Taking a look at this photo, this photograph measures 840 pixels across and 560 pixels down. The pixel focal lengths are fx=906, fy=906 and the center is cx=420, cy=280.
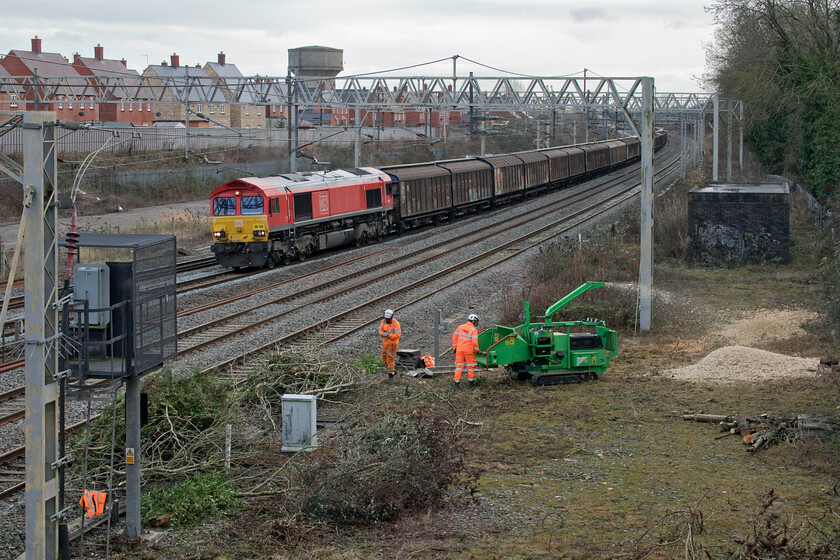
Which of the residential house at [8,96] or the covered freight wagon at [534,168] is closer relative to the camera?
the residential house at [8,96]

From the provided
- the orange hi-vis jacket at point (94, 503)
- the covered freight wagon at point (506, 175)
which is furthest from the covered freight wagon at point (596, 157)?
the orange hi-vis jacket at point (94, 503)

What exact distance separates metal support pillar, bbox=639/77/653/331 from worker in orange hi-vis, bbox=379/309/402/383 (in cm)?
620

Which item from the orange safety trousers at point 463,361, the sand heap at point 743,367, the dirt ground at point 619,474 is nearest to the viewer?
the dirt ground at point 619,474

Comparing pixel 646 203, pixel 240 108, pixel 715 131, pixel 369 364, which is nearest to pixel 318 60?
pixel 240 108

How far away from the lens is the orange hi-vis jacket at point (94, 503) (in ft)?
30.0

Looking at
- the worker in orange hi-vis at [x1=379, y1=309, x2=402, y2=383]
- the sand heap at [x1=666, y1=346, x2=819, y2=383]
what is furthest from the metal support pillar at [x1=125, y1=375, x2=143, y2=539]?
the sand heap at [x1=666, y1=346, x2=819, y2=383]

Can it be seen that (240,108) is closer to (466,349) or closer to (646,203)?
(646,203)

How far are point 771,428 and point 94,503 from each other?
868 centimetres

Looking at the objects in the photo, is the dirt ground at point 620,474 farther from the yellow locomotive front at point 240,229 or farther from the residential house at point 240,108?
the residential house at point 240,108

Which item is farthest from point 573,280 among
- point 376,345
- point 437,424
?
point 437,424

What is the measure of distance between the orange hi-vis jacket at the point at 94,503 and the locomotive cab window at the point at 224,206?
17896mm

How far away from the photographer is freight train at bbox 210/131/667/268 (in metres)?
26.6

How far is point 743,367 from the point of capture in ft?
52.5

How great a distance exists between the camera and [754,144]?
193 ft
